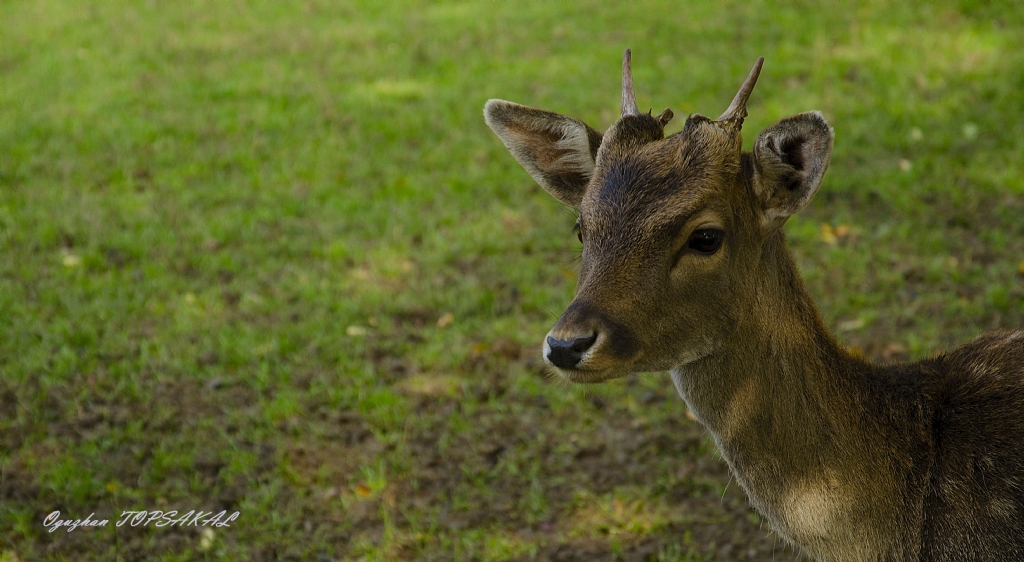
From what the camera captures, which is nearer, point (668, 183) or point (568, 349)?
point (568, 349)

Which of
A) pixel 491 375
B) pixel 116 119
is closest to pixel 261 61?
pixel 116 119

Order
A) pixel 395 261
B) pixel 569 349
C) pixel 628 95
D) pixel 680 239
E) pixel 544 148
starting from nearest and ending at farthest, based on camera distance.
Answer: pixel 569 349 < pixel 680 239 < pixel 628 95 < pixel 544 148 < pixel 395 261

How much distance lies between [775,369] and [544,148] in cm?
121

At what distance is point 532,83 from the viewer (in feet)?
30.0

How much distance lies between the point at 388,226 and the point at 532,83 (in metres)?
2.81

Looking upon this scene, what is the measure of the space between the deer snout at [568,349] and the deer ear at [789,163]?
761 mm

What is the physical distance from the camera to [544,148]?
3.60m

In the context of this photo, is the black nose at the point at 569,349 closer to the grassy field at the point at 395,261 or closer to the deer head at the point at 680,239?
the deer head at the point at 680,239

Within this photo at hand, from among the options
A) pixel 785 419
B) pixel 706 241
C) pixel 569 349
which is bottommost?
pixel 785 419

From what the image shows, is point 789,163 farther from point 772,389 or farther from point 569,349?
point 569,349

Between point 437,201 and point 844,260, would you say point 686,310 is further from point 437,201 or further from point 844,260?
point 437,201

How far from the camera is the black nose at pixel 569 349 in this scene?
9.28 ft

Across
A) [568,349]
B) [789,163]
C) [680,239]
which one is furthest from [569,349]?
[789,163]

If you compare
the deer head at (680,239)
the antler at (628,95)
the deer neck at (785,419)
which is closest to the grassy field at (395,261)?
the deer neck at (785,419)
